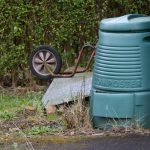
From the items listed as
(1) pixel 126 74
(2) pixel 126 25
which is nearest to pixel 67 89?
(1) pixel 126 74

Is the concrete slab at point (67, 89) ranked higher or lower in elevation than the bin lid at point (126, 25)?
lower

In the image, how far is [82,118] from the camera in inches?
235

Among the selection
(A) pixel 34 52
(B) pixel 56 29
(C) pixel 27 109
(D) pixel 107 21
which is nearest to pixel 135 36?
(D) pixel 107 21

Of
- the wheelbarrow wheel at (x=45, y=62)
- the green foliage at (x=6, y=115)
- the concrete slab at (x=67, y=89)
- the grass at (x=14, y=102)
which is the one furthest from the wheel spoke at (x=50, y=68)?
the green foliage at (x=6, y=115)

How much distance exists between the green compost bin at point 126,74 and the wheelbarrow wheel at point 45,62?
10.9 feet

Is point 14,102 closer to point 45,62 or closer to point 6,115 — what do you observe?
point 45,62

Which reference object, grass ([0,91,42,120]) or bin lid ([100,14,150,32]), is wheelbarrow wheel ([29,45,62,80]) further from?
bin lid ([100,14,150,32])

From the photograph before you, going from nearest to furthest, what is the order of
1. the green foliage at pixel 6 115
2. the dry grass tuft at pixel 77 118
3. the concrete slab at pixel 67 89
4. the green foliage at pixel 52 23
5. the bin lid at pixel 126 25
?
the bin lid at pixel 126 25
the dry grass tuft at pixel 77 118
the green foliage at pixel 6 115
the concrete slab at pixel 67 89
the green foliage at pixel 52 23

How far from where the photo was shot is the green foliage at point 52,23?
984 cm

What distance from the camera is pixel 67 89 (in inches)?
310

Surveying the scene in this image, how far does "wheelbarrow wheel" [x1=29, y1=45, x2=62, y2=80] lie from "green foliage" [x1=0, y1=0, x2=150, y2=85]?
81cm

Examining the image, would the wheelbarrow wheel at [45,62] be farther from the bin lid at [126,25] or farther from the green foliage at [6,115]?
the bin lid at [126,25]

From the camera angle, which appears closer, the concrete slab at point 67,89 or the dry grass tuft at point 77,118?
the dry grass tuft at point 77,118

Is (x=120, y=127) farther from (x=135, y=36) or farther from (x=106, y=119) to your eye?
(x=135, y=36)
